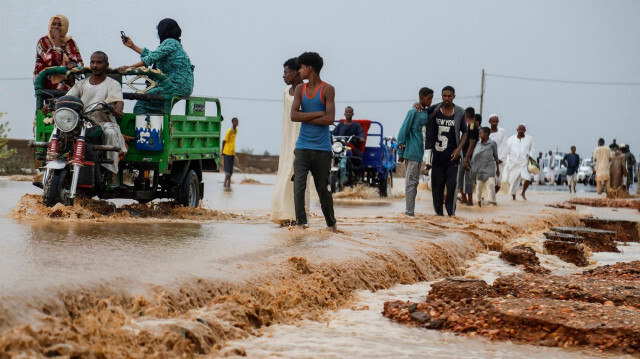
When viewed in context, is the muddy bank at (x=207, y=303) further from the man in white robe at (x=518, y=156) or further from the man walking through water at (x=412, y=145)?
the man in white robe at (x=518, y=156)

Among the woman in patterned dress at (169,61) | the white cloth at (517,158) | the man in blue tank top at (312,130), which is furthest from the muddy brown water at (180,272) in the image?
the white cloth at (517,158)

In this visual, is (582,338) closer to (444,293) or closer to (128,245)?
(444,293)

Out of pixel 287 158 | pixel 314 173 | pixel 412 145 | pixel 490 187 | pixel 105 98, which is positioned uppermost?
pixel 105 98

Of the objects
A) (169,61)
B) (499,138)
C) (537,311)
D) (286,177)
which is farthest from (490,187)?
(537,311)

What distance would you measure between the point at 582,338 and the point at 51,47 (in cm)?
805

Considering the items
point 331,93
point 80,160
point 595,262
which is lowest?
point 595,262

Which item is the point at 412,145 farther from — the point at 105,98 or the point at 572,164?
the point at 572,164

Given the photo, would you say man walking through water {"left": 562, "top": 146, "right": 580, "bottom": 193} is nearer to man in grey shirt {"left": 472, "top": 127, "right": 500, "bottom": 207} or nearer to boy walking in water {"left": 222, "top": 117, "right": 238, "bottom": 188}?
boy walking in water {"left": 222, "top": 117, "right": 238, "bottom": 188}

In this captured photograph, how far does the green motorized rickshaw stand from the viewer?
916cm

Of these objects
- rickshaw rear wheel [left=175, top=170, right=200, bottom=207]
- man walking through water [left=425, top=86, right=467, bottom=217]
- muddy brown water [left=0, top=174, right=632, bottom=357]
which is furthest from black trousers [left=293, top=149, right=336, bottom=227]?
man walking through water [left=425, top=86, right=467, bottom=217]

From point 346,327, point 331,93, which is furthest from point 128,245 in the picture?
point 331,93

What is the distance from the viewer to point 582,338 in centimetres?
489

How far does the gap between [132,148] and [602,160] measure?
2190 cm

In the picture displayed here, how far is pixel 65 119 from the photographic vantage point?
9.18 metres
